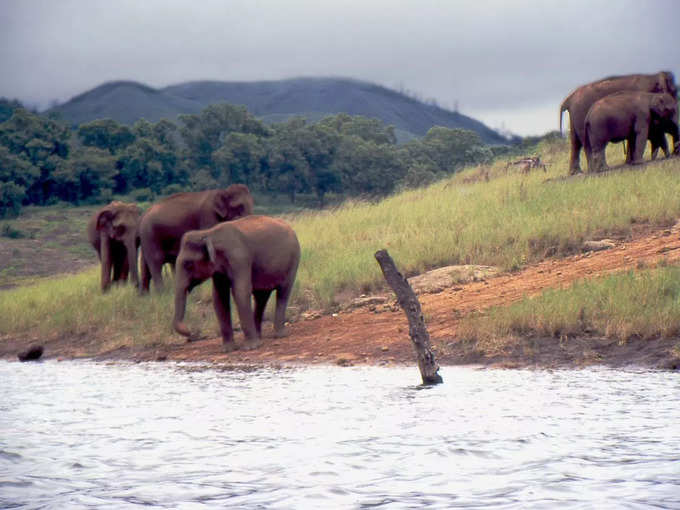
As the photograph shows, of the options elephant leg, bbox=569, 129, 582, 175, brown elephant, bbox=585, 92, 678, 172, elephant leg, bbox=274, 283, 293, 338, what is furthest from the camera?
elephant leg, bbox=569, 129, 582, 175

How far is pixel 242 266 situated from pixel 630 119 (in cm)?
954

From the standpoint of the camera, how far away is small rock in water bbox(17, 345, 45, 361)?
13076mm

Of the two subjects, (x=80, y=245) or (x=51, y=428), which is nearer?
(x=51, y=428)

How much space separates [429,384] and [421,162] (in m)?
49.3

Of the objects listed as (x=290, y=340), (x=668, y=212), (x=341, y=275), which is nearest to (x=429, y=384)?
(x=290, y=340)

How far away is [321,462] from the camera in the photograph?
5.44 metres

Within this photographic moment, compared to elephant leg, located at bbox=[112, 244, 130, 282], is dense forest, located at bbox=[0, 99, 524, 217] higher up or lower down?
higher up

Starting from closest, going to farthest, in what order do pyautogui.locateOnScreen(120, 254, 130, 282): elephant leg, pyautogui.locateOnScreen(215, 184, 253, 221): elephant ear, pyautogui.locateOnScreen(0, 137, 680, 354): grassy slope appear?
pyautogui.locateOnScreen(215, 184, 253, 221): elephant ear
pyautogui.locateOnScreen(0, 137, 680, 354): grassy slope
pyautogui.locateOnScreen(120, 254, 130, 282): elephant leg

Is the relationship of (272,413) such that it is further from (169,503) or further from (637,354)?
(637,354)

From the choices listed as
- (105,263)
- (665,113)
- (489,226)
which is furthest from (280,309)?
(665,113)

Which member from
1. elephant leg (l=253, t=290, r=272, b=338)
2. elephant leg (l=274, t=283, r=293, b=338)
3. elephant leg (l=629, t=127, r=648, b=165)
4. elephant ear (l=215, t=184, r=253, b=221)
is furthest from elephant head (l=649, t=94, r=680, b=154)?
elephant leg (l=253, t=290, r=272, b=338)

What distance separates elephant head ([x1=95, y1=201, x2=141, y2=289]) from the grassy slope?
63 centimetres

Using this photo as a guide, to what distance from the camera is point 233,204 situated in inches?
543

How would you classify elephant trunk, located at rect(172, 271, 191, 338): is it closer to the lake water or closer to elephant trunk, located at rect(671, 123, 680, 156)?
the lake water
